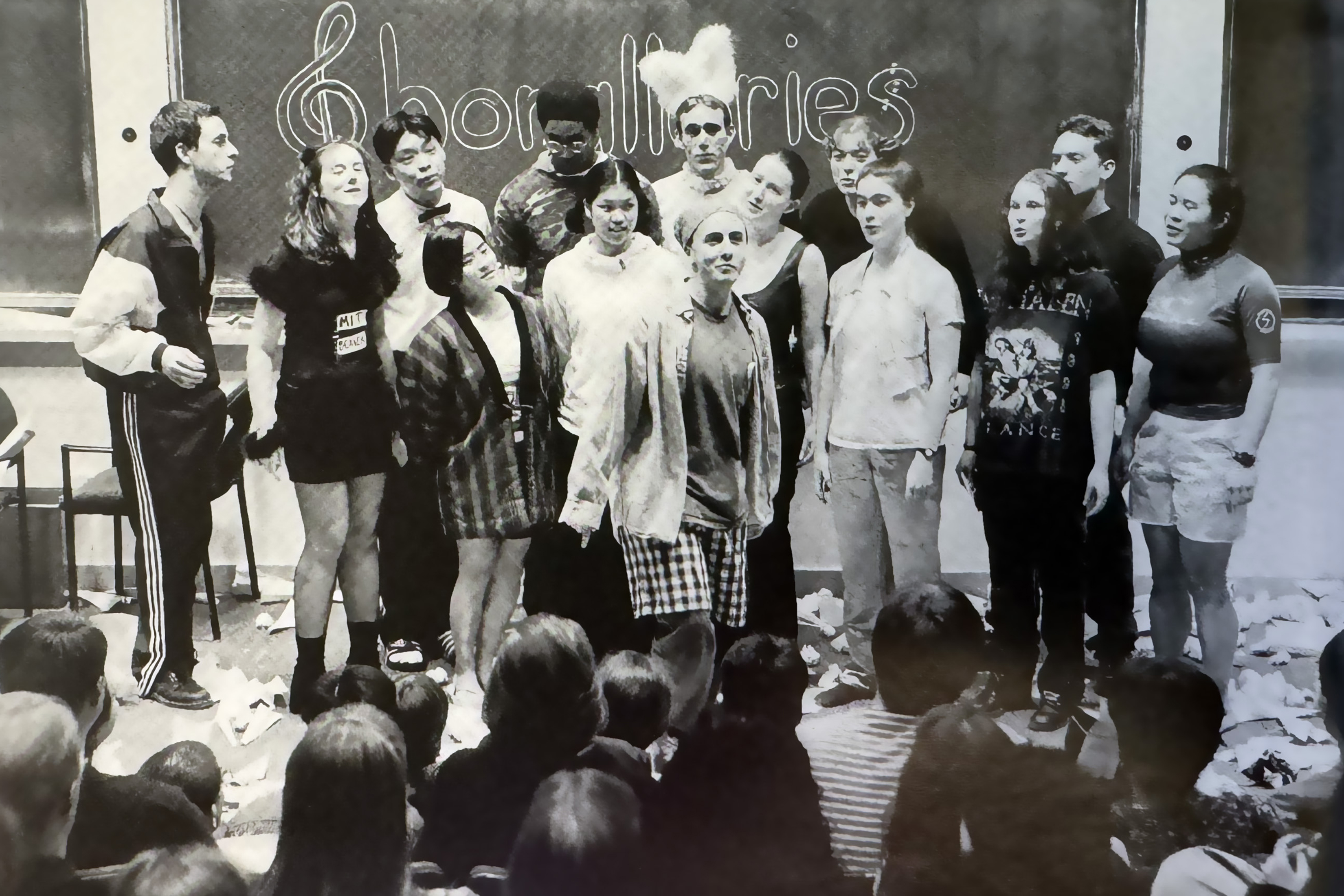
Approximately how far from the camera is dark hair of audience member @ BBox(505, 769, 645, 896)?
6.32 ft

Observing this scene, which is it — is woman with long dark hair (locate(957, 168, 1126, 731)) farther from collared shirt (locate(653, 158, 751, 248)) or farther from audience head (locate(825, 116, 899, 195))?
collared shirt (locate(653, 158, 751, 248))

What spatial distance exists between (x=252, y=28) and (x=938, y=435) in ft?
4.89

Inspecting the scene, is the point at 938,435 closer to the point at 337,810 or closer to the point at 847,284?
the point at 847,284

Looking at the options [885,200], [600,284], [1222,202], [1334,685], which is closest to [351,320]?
[600,284]

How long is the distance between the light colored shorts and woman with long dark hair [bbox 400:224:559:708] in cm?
114

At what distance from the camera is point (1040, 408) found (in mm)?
1993

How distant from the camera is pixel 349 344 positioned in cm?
192

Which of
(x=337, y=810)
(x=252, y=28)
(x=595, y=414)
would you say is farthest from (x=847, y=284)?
(x=337, y=810)

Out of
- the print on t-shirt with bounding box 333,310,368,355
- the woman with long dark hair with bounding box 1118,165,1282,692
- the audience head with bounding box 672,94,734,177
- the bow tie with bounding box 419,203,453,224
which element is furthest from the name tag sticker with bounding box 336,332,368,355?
the woman with long dark hair with bounding box 1118,165,1282,692

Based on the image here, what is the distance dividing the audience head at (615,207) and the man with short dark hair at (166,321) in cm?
66

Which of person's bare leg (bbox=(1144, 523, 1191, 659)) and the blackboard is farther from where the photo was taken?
person's bare leg (bbox=(1144, 523, 1191, 659))

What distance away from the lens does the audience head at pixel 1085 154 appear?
6.54 feet

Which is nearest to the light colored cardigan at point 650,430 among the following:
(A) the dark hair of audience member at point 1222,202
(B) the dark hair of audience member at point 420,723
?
(B) the dark hair of audience member at point 420,723

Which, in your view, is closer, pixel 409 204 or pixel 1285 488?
pixel 409 204
